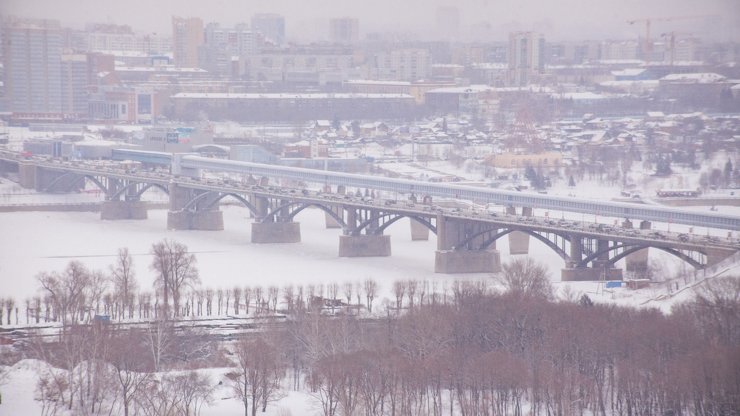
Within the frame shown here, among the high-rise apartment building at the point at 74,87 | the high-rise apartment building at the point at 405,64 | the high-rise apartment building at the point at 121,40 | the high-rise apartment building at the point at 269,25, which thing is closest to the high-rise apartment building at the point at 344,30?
the high-rise apartment building at the point at 269,25

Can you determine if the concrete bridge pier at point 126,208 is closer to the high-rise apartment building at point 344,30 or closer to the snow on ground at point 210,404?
the snow on ground at point 210,404

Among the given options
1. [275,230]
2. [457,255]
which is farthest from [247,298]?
[275,230]

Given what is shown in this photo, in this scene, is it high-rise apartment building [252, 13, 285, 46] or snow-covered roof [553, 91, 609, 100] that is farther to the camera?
high-rise apartment building [252, 13, 285, 46]

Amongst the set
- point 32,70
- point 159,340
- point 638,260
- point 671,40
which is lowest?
point 638,260

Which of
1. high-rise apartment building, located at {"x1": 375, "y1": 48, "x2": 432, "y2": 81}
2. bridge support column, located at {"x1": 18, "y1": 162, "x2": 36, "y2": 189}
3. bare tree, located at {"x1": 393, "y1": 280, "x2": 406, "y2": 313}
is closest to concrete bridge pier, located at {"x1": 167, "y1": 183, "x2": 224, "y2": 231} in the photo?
bridge support column, located at {"x1": 18, "y1": 162, "x2": 36, "y2": 189}

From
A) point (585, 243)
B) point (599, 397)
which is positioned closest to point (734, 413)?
point (599, 397)

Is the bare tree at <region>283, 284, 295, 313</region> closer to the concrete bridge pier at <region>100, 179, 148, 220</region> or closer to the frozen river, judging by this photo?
the frozen river

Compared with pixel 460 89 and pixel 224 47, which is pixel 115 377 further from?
pixel 224 47
